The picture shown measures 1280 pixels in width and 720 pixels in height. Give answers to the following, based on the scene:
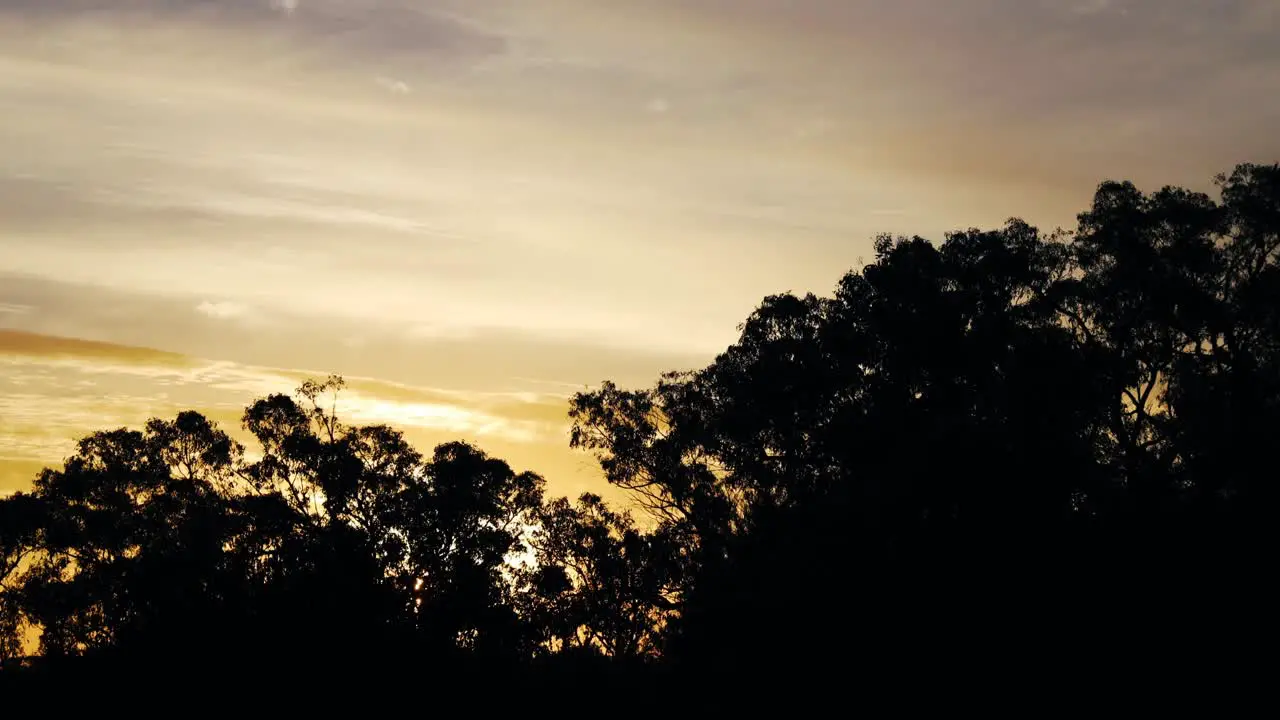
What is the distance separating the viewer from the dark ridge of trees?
2955 cm

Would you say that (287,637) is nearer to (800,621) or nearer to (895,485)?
(800,621)

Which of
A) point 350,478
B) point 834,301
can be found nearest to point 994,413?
point 834,301

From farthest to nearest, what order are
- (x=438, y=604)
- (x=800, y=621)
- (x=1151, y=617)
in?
(x=438, y=604) → (x=800, y=621) → (x=1151, y=617)

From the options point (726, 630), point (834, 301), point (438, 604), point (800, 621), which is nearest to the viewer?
point (800, 621)

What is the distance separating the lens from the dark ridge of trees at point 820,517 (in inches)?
1163

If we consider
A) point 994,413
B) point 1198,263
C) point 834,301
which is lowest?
point 994,413

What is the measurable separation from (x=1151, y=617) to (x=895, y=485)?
317 inches

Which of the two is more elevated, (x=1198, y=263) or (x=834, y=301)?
(x=1198, y=263)

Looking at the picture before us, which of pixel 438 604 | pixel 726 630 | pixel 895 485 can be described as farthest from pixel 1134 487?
pixel 438 604

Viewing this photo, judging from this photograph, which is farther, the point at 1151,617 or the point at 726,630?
the point at 726,630

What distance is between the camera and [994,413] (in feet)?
104

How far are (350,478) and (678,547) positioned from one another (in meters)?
15.1

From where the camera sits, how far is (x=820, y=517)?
32281 millimetres

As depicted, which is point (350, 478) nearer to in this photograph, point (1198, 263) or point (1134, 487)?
point (1134, 487)
